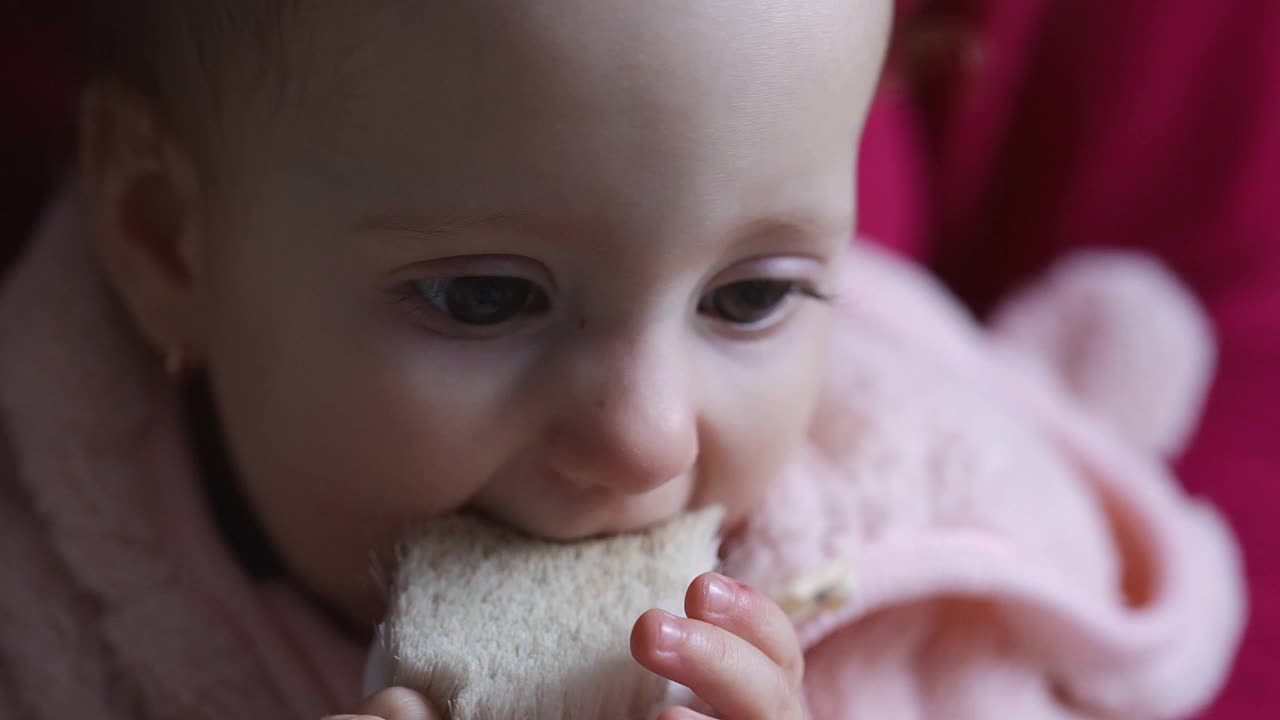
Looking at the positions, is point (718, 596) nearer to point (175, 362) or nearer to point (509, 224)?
point (509, 224)

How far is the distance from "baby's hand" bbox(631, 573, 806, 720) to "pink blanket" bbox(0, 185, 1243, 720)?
0.43ft

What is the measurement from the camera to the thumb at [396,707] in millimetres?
545

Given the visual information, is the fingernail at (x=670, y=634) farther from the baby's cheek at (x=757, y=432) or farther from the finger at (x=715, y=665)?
the baby's cheek at (x=757, y=432)

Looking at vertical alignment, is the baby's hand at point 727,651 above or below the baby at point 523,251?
below

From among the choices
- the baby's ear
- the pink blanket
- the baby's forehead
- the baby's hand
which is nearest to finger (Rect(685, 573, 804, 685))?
the baby's hand

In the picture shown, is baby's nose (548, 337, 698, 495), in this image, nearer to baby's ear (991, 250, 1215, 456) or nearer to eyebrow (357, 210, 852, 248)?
eyebrow (357, 210, 852, 248)

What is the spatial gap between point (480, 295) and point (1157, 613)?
0.53m

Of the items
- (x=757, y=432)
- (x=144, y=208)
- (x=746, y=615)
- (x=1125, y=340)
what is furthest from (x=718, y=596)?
(x=1125, y=340)

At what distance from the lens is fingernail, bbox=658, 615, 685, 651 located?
53 cm

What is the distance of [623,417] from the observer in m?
0.58

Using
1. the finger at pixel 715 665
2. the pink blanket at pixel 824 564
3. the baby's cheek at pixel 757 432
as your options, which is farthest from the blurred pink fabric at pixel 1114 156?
the finger at pixel 715 665

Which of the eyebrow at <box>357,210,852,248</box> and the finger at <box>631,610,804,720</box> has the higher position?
the eyebrow at <box>357,210,852,248</box>

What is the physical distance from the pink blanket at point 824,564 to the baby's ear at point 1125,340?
15cm

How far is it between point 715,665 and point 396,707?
0.47 ft
